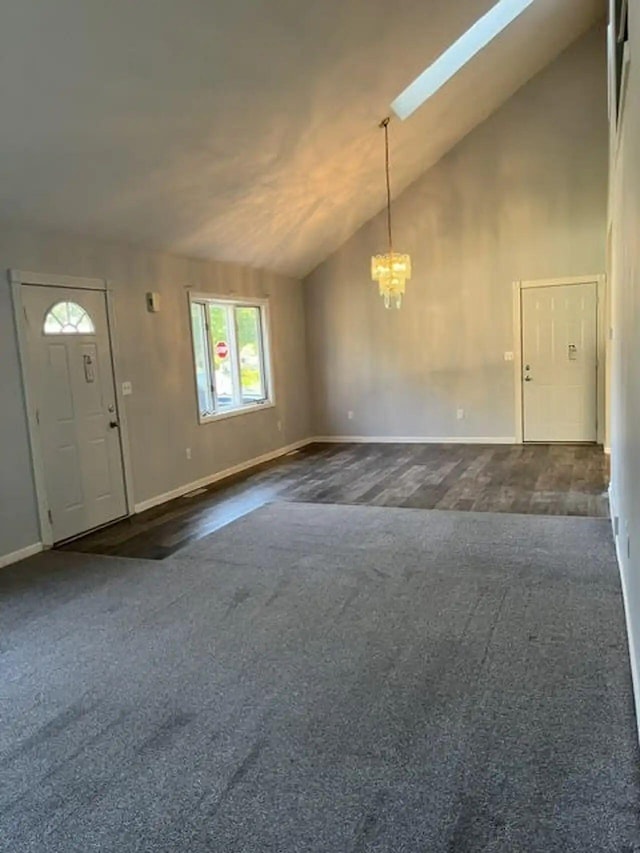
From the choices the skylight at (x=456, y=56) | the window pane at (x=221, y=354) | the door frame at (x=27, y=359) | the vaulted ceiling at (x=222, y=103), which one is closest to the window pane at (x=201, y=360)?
the window pane at (x=221, y=354)

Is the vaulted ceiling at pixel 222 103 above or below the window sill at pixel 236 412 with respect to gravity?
above

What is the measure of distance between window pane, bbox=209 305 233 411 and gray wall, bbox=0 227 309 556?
27cm

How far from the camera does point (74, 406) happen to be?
16.8 feet

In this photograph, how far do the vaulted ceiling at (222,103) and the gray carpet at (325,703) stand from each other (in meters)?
2.82

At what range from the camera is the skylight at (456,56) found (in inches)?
225

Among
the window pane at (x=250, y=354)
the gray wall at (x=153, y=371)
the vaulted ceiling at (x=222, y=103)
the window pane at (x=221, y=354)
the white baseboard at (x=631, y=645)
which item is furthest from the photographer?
the window pane at (x=250, y=354)

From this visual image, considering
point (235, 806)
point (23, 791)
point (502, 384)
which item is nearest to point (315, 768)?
point (235, 806)

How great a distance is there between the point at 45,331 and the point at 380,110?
3.68 meters

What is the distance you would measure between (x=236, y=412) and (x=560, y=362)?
410 centimetres

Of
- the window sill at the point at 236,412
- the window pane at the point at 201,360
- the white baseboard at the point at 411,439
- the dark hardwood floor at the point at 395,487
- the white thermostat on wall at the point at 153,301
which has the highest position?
the white thermostat on wall at the point at 153,301

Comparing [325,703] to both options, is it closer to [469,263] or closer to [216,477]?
[216,477]

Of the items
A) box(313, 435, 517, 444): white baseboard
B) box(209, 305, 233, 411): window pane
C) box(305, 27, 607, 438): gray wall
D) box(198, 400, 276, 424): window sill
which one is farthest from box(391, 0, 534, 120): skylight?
box(313, 435, 517, 444): white baseboard

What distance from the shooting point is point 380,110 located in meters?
5.91

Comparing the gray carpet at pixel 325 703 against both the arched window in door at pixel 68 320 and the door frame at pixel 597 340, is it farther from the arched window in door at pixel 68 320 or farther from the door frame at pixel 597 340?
the door frame at pixel 597 340
